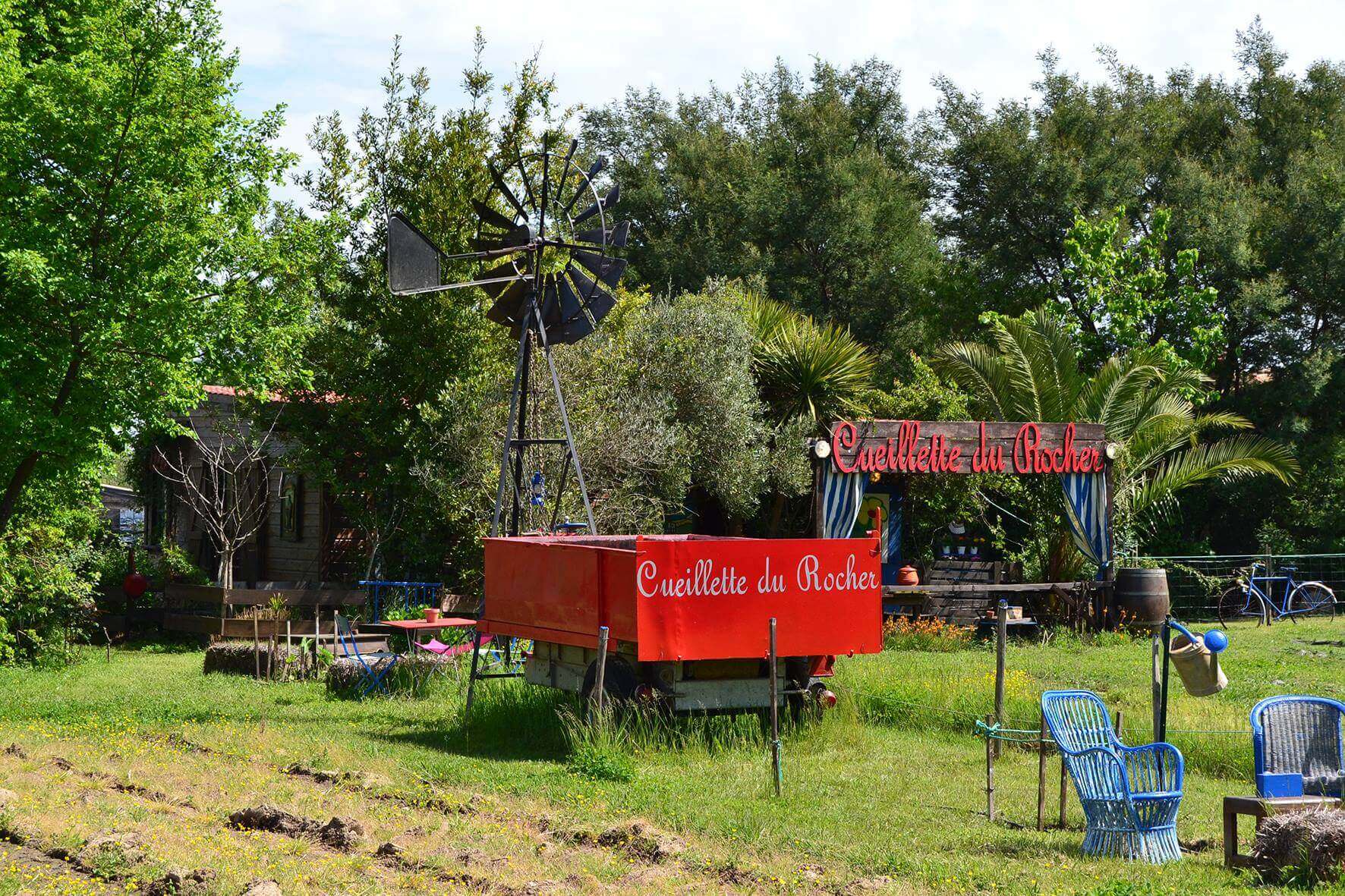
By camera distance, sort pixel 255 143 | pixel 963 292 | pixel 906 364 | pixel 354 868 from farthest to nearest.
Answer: pixel 906 364 < pixel 963 292 < pixel 255 143 < pixel 354 868

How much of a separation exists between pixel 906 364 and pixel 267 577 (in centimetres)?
1813

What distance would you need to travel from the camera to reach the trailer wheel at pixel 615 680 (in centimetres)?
1231

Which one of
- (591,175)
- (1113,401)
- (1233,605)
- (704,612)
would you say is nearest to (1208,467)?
(1113,401)

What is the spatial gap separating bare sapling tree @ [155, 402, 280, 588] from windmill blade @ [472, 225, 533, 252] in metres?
7.43

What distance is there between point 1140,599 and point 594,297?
10388 mm

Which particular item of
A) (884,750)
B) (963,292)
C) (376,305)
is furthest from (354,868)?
(963,292)

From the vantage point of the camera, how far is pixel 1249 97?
34156 millimetres

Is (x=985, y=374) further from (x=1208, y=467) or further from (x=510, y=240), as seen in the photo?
(x=510, y=240)

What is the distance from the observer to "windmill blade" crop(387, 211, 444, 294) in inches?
609

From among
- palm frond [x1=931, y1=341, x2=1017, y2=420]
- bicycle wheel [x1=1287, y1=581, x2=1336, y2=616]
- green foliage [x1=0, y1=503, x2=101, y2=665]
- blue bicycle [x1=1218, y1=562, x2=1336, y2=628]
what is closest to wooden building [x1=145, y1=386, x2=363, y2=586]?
green foliage [x1=0, y1=503, x2=101, y2=665]

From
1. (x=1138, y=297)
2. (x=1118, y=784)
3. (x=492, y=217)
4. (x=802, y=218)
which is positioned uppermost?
(x=802, y=218)

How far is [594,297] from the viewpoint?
640 inches

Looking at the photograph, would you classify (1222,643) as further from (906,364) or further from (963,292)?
(906,364)

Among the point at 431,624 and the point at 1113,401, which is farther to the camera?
the point at 1113,401
